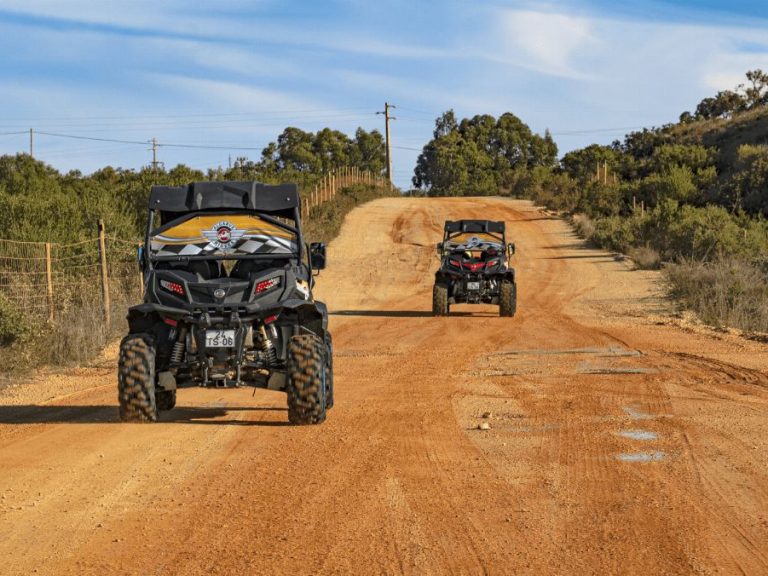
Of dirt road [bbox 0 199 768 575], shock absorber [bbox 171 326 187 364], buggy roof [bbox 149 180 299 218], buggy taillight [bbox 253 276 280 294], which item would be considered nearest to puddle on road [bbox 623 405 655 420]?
dirt road [bbox 0 199 768 575]

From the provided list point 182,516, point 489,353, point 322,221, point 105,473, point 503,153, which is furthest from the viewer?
point 503,153

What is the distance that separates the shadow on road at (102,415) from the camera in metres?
10.9

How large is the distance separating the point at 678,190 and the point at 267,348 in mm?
43751

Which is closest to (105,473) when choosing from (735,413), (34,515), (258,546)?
(34,515)

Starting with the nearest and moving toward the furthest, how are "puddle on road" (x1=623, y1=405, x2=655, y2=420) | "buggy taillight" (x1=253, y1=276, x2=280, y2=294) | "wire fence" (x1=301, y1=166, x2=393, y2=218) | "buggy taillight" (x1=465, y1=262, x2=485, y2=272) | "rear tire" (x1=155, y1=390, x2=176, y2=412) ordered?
"buggy taillight" (x1=253, y1=276, x2=280, y2=294), "puddle on road" (x1=623, y1=405, x2=655, y2=420), "rear tire" (x1=155, y1=390, x2=176, y2=412), "buggy taillight" (x1=465, y1=262, x2=485, y2=272), "wire fence" (x1=301, y1=166, x2=393, y2=218)

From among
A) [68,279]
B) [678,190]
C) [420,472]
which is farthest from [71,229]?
[678,190]

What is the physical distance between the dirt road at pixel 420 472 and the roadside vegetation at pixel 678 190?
8.68 meters

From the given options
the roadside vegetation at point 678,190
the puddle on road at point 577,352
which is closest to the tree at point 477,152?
the roadside vegetation at point 678,190

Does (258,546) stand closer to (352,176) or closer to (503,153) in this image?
(352,176)

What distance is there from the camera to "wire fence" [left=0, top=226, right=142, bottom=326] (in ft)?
59.6

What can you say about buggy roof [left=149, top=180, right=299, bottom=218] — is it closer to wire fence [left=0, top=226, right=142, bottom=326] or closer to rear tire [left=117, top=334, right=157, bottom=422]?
rear tire [left=117, top=334, right=157, bottom=422]

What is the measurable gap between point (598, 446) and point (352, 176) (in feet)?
243

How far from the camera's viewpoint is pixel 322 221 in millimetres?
49750

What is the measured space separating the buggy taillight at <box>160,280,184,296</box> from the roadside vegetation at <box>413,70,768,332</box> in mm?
13303
